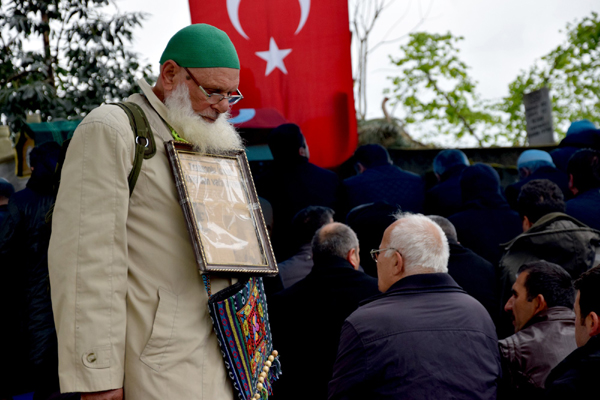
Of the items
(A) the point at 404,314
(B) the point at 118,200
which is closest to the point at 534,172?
(A) the point at 404,314

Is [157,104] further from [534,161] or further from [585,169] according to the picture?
[534,161]

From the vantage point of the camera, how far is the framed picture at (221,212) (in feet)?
5.99

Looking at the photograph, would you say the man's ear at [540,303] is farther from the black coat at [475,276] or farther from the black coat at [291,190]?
the black coat at [291,190]

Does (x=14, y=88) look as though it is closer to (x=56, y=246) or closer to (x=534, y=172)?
(x=534, y=172)

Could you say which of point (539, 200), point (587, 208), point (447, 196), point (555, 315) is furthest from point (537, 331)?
point (447, 196)

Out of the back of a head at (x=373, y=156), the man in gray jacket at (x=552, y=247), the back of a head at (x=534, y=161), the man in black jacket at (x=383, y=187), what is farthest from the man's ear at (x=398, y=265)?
the back of a head at (x=534, y=161)

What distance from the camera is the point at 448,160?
18.7 ft

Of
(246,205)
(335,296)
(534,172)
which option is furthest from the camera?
(534,172)

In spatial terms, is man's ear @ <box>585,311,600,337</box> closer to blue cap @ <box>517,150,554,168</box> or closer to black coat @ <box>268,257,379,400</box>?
black coat @ <box>268,257,379,400</box>

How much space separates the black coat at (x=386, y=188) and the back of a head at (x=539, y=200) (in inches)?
50.6

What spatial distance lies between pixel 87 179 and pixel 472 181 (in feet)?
11.4

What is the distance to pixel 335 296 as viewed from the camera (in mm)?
3602

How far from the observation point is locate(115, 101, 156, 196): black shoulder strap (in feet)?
5.95

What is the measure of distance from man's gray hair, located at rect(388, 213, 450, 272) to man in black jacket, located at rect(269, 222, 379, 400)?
77cm
